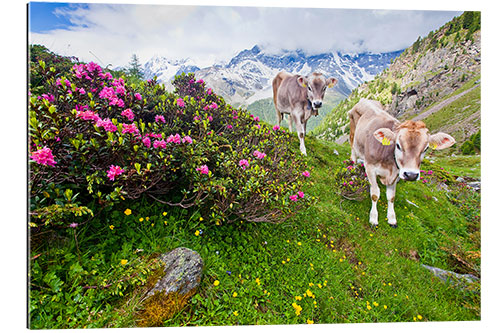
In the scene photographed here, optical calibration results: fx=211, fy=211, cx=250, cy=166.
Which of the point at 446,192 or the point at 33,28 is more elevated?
the point at 33,28

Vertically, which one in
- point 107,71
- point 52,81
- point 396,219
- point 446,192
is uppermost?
point 107,71

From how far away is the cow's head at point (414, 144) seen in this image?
2570 millimetres

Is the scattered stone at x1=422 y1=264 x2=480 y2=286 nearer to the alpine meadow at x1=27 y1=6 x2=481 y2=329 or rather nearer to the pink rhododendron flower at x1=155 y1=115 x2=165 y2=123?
the alpine meadow at x1=27 y1=6 x2=481 y2=329

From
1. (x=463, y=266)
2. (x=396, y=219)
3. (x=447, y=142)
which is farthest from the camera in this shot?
(x=396, y=219)

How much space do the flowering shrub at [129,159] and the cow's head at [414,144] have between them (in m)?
1.29

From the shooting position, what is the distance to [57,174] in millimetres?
1578

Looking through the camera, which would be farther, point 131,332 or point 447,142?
point 447,142

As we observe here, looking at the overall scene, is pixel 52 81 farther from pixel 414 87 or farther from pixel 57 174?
pixel 414 87

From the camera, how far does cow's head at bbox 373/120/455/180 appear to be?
2.57 meters

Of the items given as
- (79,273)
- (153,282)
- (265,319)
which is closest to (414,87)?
(265,319)

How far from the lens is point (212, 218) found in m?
2.22

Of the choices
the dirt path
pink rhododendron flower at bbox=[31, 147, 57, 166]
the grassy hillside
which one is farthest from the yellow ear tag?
pink rhododendron flower at bbox=[31, 147, 57, 166]

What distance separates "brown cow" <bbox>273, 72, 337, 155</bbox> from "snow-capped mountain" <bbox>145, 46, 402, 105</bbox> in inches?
8.3
